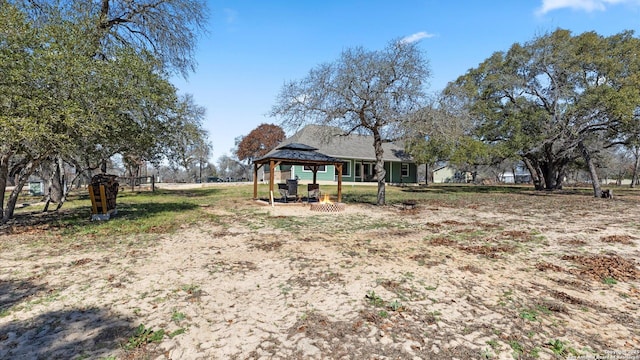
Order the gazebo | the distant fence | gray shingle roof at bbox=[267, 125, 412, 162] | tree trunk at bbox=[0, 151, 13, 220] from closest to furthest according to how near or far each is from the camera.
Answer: tree trunk at bbox=[0, 151, 13, 220]
the gazebo
the distant fence
gray shingle roof at bbox=[267, 125, 412, 162]

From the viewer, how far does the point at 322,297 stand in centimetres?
387

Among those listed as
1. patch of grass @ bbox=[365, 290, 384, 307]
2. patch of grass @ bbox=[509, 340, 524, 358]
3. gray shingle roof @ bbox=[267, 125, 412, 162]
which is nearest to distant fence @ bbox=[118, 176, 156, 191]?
gray shingle roof @ bbox=[267, 125, 412, 162]

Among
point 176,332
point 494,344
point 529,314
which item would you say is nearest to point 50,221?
point 176,332

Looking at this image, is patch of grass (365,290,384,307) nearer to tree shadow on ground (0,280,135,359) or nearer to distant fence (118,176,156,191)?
tree shadow on ground (0,280,135,359)

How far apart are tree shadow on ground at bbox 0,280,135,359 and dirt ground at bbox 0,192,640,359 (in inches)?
0.6

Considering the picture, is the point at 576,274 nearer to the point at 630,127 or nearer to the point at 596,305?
the point at 596,305

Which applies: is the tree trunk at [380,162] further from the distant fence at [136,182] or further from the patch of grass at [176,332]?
the distant fence at [136,182]

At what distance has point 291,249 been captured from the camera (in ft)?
20.0

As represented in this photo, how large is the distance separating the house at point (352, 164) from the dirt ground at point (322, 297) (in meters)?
19.8

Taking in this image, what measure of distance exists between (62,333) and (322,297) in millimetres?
2649

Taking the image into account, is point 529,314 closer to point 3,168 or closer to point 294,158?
point 294,158

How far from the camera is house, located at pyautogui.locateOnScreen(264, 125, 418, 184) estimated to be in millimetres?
27391

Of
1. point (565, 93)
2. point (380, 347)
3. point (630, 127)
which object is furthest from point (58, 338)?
point (630, 127)

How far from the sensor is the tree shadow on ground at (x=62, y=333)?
2752 mm
